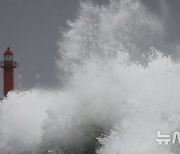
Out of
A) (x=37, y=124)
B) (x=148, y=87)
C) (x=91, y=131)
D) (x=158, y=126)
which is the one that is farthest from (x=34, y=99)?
(x=158, y=126)

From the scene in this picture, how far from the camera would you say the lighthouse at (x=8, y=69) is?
116ft

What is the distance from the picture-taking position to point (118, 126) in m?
17.5

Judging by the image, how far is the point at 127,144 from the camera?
15945mm

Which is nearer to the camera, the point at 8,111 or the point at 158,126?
the point at 158,126

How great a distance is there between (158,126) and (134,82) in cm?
305

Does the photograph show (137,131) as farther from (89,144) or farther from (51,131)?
(51,131)

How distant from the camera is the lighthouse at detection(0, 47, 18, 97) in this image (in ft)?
116

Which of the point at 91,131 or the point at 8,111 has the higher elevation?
the point at 8,111

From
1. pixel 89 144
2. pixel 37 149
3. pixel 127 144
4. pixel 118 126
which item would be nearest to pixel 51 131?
pixel 37 149

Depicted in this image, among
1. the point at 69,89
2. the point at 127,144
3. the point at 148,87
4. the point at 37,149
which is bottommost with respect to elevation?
the point at 127,144

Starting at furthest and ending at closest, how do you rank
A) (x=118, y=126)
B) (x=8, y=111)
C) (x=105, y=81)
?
(x=8, y=111) < (x=105, y=81) < (x=118, y=126)

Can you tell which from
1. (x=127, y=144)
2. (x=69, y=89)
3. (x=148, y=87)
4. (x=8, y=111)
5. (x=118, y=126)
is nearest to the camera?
(x=127, y=144)

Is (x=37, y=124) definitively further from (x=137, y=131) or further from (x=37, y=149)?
(x=137, y=131)

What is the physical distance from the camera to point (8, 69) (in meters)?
36.9
